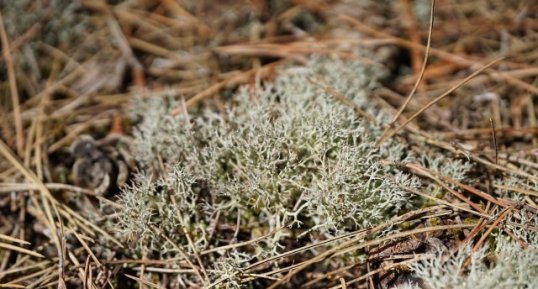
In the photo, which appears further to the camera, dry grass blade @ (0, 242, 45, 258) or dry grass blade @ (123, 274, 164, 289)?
dry grass blade @ (0, 242, 45, 258)

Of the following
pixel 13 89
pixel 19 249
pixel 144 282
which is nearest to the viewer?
pixel 144 282

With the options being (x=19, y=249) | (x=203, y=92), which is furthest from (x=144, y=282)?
(x=203, y=92)

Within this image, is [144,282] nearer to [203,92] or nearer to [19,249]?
[19,249]

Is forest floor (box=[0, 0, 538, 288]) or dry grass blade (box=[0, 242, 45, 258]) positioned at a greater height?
forest floor (box=[0, 0, 538, 288])

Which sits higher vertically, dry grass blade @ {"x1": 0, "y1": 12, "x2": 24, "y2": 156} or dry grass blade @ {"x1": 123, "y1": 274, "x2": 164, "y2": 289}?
dry grass blade @ {"x1": 0, "y1": 12, "x2": 24, "y2": 156}

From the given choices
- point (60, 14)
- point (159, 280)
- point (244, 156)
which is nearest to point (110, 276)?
point (159, 280)

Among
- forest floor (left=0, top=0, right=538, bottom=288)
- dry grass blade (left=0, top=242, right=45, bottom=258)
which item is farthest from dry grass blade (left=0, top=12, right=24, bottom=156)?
dry grass blade (left=0, top=242, right=45, bottom=258)

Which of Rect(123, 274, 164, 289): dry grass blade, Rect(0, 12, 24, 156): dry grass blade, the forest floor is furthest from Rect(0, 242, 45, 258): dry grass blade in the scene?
Rect(0, 12, 24, 156): dry grass blade

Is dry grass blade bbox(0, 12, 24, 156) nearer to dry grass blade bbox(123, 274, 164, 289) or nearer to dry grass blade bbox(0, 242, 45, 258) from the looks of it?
dry grass blade bbox(0, 242, 45, 258)

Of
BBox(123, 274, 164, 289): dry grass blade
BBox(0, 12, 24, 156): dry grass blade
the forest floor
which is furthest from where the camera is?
BBox(0, 12, 24, 156): dry grass blade

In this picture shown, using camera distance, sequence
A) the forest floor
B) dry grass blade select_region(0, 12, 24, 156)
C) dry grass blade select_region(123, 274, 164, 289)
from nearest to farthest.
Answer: dry grass blade select_region(123, 274, 164, 289) < the forest floor < dry grass blade select_region(0, 12, 24, 156)

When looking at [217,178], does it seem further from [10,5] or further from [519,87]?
[10,5]

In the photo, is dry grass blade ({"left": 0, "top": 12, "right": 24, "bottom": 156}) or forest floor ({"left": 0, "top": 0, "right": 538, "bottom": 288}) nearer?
forest floor ({"left": 0, "top": 0, "right": 538, "bottom": 288})
